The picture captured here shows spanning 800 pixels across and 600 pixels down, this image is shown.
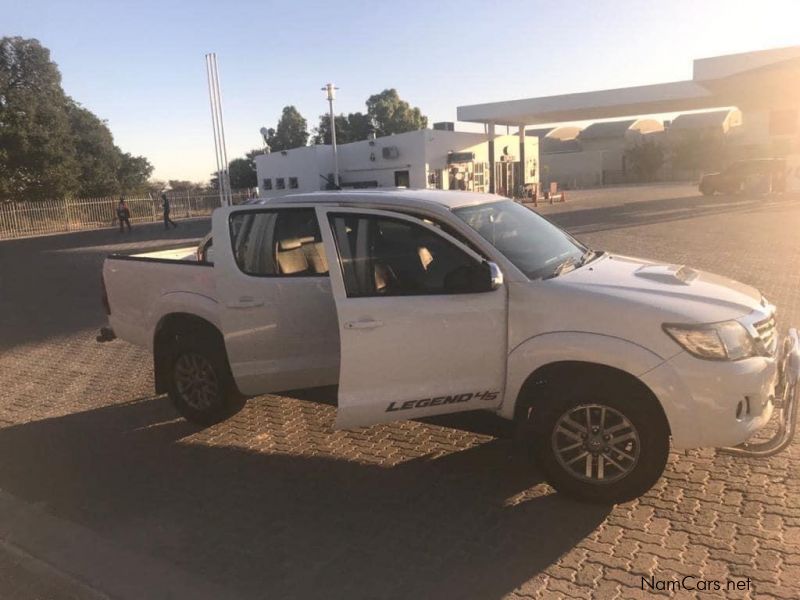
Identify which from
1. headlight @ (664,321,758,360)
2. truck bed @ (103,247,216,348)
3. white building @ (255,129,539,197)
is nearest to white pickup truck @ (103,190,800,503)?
headlight @ (664,321,758,360)

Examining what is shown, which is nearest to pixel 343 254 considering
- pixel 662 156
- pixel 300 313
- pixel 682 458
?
pixel 300 313

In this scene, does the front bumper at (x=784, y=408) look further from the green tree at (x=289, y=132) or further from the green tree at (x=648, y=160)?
the green tree at (x=289, y=132)

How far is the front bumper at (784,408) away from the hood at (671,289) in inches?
14.5

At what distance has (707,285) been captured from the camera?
402 cm

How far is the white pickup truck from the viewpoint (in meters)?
3.45

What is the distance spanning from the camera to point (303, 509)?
3.93 metres

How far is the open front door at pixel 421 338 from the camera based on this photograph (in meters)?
3.83

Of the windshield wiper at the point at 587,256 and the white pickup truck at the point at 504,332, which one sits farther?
the windshield wiper at the point at 587,256

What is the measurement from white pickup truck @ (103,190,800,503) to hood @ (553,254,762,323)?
16 millimetres

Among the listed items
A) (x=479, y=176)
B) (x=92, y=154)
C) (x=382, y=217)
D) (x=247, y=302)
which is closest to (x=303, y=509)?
(x=247, y=302)

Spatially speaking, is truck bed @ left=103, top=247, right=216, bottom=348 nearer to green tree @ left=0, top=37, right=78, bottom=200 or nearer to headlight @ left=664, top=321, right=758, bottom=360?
headlight @ left=664, top=321, right=758, bottom=360

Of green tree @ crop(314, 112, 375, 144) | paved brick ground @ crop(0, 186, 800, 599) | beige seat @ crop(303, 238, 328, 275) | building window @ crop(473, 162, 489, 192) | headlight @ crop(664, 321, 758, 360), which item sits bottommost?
paved brick ground @ crop(0, 186, 800, 599)

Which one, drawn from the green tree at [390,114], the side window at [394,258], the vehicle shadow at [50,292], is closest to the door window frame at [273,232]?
the side window at [394,258]

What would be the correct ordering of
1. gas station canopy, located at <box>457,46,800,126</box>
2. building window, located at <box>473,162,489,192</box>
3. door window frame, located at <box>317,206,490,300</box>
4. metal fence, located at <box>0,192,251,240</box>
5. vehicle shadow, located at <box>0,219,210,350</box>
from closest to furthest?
door window frame, located at <box>317,206,490,300</box>
vehicle shadow, located at <box>0,219,210,350</box>
gas station canopy, located at <box>457,46,800,126</box>
metal fence, located at <box>0,192,251,240</box>
building window, located at <box>473,162,489,192</box>
